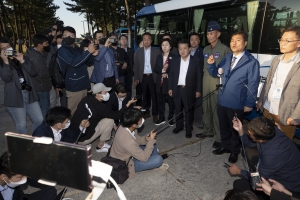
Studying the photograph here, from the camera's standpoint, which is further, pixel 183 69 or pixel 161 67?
pixel 161 67

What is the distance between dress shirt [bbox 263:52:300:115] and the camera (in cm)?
277

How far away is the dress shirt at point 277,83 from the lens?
2.77m

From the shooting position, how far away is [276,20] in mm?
4117

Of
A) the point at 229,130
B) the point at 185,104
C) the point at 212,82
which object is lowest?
the point at 229,130

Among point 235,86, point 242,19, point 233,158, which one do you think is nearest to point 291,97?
point 235,86

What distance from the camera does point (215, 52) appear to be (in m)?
3.98

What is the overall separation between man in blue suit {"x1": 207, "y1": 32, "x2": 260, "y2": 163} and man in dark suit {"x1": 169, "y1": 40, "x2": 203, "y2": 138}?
0.58 meters

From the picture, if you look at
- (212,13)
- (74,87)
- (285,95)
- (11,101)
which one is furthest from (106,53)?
(285,95)

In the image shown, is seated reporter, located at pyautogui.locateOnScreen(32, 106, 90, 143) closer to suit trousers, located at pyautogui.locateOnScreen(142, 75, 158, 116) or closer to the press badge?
the press badge

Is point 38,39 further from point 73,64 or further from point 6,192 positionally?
point 6,192

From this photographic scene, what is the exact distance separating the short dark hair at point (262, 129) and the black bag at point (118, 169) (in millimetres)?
1651

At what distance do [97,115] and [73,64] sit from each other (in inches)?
38.4

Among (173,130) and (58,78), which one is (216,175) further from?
(58,78)

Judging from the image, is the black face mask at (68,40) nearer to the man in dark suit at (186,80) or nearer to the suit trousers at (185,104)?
the man in dark suit at (186,80)
